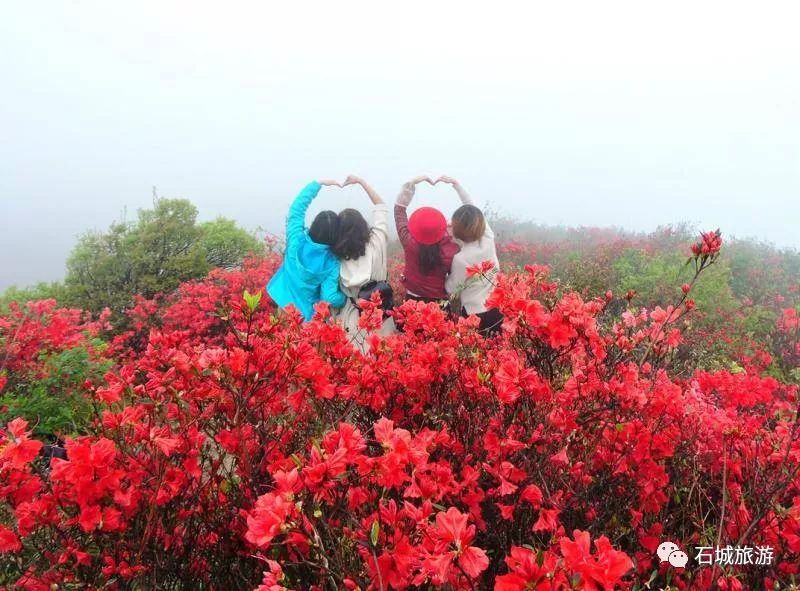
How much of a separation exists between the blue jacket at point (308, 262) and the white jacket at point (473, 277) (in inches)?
37.0

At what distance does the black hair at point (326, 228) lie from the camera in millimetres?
3920

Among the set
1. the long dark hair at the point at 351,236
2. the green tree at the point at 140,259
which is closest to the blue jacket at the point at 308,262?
the long dark hair at the point at 351,236

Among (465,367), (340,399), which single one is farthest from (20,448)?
(465,367)

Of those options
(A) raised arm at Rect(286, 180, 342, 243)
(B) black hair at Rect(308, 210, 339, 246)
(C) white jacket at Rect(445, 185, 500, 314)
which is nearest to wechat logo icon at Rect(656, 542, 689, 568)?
(C) white jacket at Rect(445, 185, 500, 314)

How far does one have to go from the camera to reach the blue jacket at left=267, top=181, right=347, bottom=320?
3973mm

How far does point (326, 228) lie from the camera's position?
392 centimetres

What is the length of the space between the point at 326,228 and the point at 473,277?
124cm

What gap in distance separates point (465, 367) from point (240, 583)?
3.40 feet

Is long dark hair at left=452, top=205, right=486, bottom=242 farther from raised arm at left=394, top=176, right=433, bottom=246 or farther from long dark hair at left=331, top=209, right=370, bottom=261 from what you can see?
long dark hair at left=331, top=209, right=370, bottom=261

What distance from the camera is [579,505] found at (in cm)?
163

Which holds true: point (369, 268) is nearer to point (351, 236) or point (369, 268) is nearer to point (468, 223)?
point (351, 236)

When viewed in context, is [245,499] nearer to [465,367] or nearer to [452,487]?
[452,487]

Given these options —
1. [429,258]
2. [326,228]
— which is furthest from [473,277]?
[326,228]

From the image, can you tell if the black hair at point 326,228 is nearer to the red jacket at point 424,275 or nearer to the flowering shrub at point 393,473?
the red jacket at point 424,275
